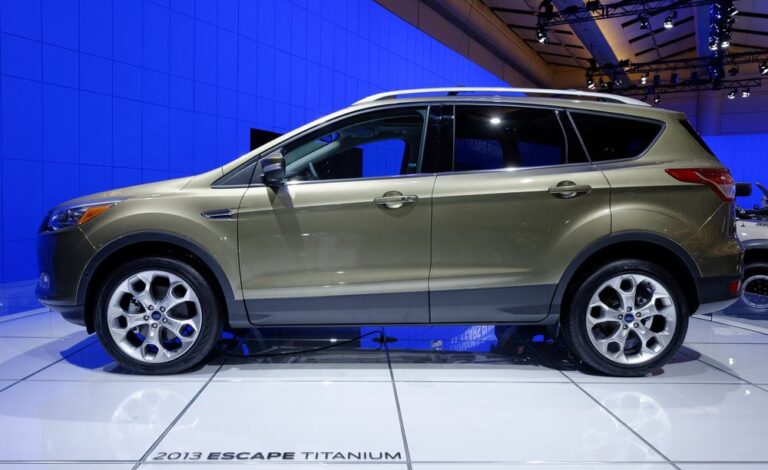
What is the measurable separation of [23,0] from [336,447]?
565 centimetres

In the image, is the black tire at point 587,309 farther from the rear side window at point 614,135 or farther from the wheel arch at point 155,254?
the wheel arch at point 155,254

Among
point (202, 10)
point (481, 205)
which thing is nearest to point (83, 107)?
point (202, 10)

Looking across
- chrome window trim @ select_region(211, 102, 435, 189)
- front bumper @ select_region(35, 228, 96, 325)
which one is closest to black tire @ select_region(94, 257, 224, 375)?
front bumper @ select_region(35, 228, 96, 325)

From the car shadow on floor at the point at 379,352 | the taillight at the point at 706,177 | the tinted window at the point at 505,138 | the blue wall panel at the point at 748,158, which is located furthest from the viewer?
the blue wall panel at the point at 748,158

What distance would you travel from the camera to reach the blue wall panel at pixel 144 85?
547 cm

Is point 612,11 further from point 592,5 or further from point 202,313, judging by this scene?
point 202,313

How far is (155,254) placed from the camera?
10.3ft

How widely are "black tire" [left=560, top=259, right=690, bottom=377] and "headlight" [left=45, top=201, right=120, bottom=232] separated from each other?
2765 mm

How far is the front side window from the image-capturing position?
3154 mm

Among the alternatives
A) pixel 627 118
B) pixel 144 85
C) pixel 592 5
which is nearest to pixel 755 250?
pixel 627 118

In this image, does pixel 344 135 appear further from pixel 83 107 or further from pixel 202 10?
pixel 202 10

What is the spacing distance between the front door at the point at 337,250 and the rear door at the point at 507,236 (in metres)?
0.12

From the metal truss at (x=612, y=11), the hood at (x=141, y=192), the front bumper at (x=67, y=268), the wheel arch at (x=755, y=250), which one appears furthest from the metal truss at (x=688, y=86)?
the front bumper at (x=67, y=268)

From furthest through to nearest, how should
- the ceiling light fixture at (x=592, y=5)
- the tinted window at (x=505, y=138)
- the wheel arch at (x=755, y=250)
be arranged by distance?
the ceiling light fixture at (x=592, y=5), the wheel arch at (x=755, y=250), the tinted window at (x=505, y=138)
